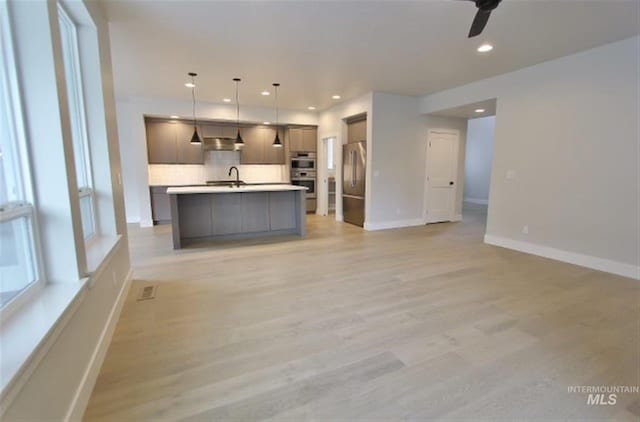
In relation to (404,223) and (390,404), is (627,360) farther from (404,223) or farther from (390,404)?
(404,223)

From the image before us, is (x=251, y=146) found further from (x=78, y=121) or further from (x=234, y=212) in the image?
(x=78, y=121)

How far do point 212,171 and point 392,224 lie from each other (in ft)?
14.9

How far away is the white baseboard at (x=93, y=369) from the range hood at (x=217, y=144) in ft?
16.0

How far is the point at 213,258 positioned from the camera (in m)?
4.14

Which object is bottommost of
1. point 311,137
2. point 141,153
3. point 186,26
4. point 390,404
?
point 390,404

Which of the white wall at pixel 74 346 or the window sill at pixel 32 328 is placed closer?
the window sill at pixel 32 328

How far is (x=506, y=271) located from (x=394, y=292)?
5.35ft

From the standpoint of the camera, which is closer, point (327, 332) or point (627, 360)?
point (627, 360)

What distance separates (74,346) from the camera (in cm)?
153

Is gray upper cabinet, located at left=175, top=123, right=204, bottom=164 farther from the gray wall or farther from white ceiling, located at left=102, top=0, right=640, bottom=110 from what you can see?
the gray wall

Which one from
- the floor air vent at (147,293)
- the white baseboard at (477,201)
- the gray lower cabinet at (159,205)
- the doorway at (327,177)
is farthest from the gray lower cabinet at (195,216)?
the white baseboard at (477,201)

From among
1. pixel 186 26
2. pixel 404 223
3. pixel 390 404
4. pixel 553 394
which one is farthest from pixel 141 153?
pixel 553 394

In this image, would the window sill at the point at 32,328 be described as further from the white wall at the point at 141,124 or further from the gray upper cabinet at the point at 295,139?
the gray upper cabinet at the point at 295,139

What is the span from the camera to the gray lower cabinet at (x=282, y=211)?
17.7 feet
